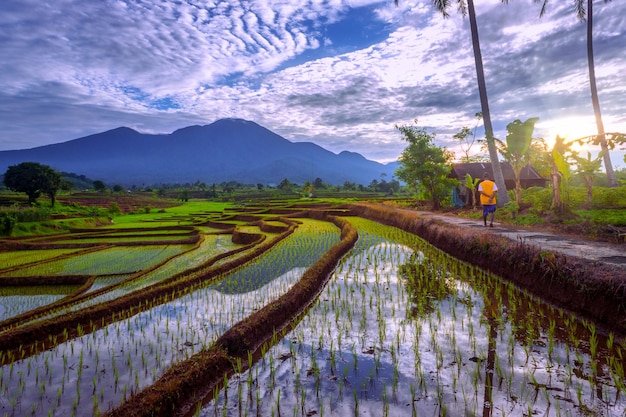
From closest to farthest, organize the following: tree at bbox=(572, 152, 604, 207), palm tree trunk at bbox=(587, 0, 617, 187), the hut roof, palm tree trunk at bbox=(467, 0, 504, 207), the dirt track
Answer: the dirt track
tree at bbox=(572, 152, 604, 207)
palm tree trunk at bbox=(467, 0, 504, 207)
palm tree trunk at bbox=(587, 0, 617, 187)
the hut roof

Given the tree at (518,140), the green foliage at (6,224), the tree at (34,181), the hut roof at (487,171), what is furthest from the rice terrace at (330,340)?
the tree at (34,181)

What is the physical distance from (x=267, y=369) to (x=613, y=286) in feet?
16.0

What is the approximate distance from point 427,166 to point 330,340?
18.2m

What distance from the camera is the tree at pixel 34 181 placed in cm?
3359

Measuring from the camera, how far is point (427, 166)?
68.5 feet

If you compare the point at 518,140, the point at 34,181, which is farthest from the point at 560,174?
the point at 34,181

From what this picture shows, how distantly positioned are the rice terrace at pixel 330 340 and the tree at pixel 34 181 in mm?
31736

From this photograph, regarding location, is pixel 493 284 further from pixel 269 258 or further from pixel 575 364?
pixel 269 258

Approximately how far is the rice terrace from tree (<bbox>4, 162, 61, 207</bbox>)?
31.7 meters

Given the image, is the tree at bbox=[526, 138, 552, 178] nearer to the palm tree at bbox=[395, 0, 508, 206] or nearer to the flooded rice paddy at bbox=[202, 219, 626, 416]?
the palm tree at bbox=[395, 0, 508, 206]

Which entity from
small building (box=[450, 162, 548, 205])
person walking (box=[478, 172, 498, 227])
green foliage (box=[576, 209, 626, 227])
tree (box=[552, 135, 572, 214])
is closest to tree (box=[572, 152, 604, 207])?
tree (box=[552, 135, 572, 214])

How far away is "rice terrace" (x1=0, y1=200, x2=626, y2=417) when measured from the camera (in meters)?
3.24

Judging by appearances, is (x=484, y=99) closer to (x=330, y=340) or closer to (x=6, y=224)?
(x=330, y=340)

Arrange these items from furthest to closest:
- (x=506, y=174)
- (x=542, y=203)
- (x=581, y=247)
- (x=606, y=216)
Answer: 1. (x=506, y=174)
2. (x=542, y=203)
3. (x=606, y=216)
4. (x=581, y=247)
